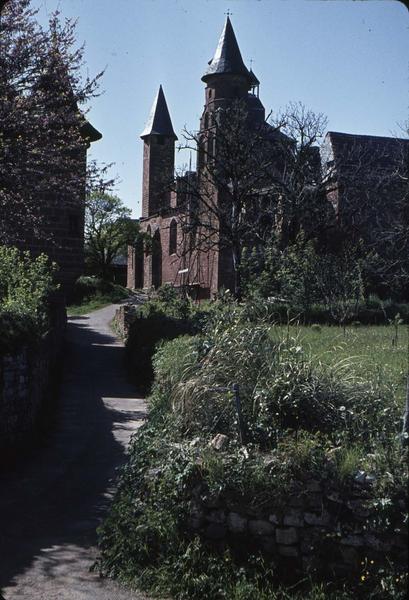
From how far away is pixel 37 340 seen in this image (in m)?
13.5

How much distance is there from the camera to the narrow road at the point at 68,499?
22.0ft

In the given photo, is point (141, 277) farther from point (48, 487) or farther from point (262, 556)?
point (262, 556)

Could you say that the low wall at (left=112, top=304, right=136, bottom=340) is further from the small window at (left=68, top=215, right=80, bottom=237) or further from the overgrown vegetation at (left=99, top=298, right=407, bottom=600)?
the overgrown vegetation at (left=99, top=298, right=407, bottom=600)

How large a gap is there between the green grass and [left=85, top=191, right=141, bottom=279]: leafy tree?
14498 mm

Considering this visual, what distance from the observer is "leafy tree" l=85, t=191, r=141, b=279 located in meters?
60.8

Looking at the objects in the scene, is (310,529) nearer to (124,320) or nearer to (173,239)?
(124,320)

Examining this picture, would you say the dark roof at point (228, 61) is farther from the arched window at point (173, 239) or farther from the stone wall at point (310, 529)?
the stone wall at point (310, 529)

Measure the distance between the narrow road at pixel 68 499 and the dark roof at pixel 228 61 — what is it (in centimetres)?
2460

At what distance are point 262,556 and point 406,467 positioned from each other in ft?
4.34

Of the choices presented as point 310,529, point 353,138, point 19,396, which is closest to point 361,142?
point 353,138

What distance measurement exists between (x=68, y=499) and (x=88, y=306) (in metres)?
33.4

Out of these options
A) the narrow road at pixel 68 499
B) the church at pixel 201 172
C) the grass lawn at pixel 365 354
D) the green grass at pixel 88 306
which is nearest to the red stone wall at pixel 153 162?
the church at pixel 201 172

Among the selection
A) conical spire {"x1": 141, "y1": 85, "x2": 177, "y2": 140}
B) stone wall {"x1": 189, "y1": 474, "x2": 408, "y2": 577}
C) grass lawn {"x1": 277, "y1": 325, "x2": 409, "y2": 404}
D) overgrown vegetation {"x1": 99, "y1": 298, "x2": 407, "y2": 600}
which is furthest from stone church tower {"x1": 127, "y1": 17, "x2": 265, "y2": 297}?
stone wall {"x1": 189, "y1": 474, "x2": 408, "y2": 577}

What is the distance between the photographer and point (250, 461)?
671 cm
